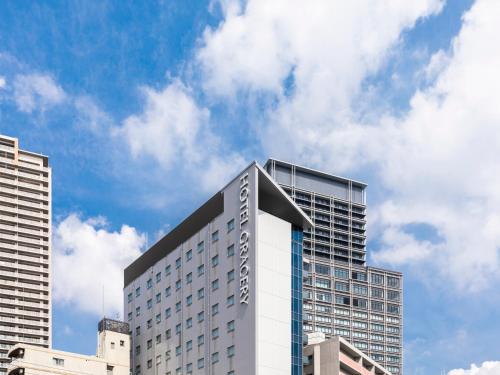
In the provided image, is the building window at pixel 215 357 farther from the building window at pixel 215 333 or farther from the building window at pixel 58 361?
the building window at pixel 58 361

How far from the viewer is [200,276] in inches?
5157

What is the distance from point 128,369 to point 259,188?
4765 centimetres

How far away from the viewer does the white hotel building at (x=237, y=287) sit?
115m

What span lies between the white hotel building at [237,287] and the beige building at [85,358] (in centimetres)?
846

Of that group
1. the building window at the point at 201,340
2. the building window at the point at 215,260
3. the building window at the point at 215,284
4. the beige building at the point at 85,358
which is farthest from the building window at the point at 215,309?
the beige building at the point at 85,358

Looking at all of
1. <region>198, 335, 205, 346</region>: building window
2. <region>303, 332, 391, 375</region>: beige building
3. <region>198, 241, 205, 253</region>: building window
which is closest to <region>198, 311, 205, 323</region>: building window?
<region>198, 335, 205, 346</region>: building window

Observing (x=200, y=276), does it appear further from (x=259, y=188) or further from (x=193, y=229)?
(x=259, y=188)

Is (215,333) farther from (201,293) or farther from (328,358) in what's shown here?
(328,358)

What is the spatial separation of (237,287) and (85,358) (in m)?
40.2

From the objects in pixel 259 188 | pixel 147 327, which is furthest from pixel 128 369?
pixel 259 188

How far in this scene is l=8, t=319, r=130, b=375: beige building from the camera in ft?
460

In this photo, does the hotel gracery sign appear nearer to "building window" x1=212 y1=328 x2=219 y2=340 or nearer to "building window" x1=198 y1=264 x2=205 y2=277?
"building window" x1=212 y1=328 x2=219 y2=340

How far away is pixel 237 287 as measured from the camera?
119 metres

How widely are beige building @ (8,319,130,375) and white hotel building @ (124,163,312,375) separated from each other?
8465mm
